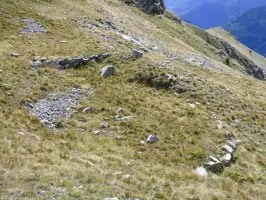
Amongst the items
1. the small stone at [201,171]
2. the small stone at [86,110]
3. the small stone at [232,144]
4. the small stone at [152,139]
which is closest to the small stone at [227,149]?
the small stone at [232,144]

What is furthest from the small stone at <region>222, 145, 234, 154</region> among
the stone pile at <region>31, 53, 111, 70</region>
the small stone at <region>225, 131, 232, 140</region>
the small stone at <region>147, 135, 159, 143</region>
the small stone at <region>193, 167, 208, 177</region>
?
the stone pile at <region>31, 53, 111, 70</region>

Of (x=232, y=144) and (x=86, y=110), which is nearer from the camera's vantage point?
(x=232, y=144)

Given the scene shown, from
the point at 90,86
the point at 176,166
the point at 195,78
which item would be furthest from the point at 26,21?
the point at 176,166

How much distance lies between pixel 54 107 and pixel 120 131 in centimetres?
494

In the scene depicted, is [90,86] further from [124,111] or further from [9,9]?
[9,9]

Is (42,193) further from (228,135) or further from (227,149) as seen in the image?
(228,135)

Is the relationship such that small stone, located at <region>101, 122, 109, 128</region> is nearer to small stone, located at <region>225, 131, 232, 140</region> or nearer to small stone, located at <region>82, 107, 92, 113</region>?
small stone, located at <region>82, 107, 92, 113</region>

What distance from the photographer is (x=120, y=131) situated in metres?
18.1

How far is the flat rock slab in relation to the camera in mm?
18219

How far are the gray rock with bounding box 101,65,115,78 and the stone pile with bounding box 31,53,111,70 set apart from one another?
2709 millimetres

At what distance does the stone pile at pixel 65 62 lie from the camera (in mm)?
26133

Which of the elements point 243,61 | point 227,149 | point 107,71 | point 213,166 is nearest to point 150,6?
point 107,71

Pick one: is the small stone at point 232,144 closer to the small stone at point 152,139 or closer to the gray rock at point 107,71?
the small stone at point 152,139

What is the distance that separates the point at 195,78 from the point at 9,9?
85.5 feet
